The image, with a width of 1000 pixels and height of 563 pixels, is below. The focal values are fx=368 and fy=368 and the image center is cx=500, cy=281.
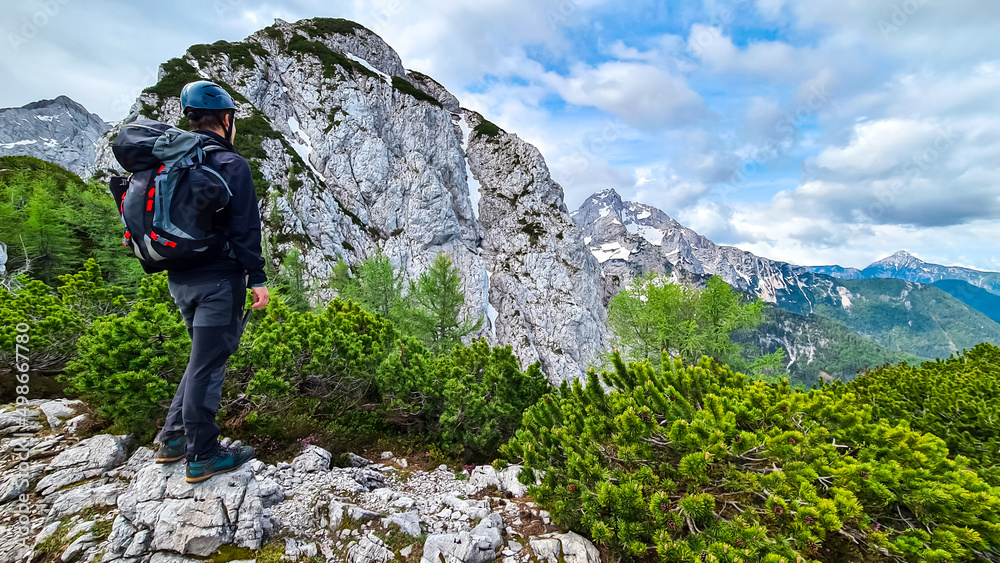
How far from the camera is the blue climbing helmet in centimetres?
363

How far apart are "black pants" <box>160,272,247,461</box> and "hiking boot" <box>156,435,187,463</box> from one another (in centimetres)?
45

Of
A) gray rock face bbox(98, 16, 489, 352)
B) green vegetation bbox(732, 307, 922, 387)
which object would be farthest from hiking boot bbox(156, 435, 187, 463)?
green vegetation bbox(732, 307, 922, 387)

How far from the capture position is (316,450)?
231 inches

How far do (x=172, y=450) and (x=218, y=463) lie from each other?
60 cm

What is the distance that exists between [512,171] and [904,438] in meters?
76.2

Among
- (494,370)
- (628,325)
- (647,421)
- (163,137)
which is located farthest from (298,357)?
(628,325)

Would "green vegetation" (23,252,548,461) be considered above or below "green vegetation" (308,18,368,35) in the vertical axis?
below

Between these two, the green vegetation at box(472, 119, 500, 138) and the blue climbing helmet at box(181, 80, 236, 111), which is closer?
the blue climbing helmet at box(181, 80, 236, 111)

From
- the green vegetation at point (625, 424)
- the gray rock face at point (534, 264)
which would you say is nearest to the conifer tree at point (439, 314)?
the green vegetation at point (625, 424)

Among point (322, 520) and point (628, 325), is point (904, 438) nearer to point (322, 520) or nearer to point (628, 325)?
point (322, 520)

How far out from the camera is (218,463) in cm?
404

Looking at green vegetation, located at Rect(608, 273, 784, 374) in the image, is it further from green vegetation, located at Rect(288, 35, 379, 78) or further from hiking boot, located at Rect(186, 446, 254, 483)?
green vegetation, located at Rect(288, 35, 379, 78)

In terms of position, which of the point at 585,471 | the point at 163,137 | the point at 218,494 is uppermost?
the point at 163,137

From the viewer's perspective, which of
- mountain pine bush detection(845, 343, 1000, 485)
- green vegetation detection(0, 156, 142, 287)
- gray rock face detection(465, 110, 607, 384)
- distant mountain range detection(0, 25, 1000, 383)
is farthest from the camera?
gray rock face detection(465, 110, 607, 384)
